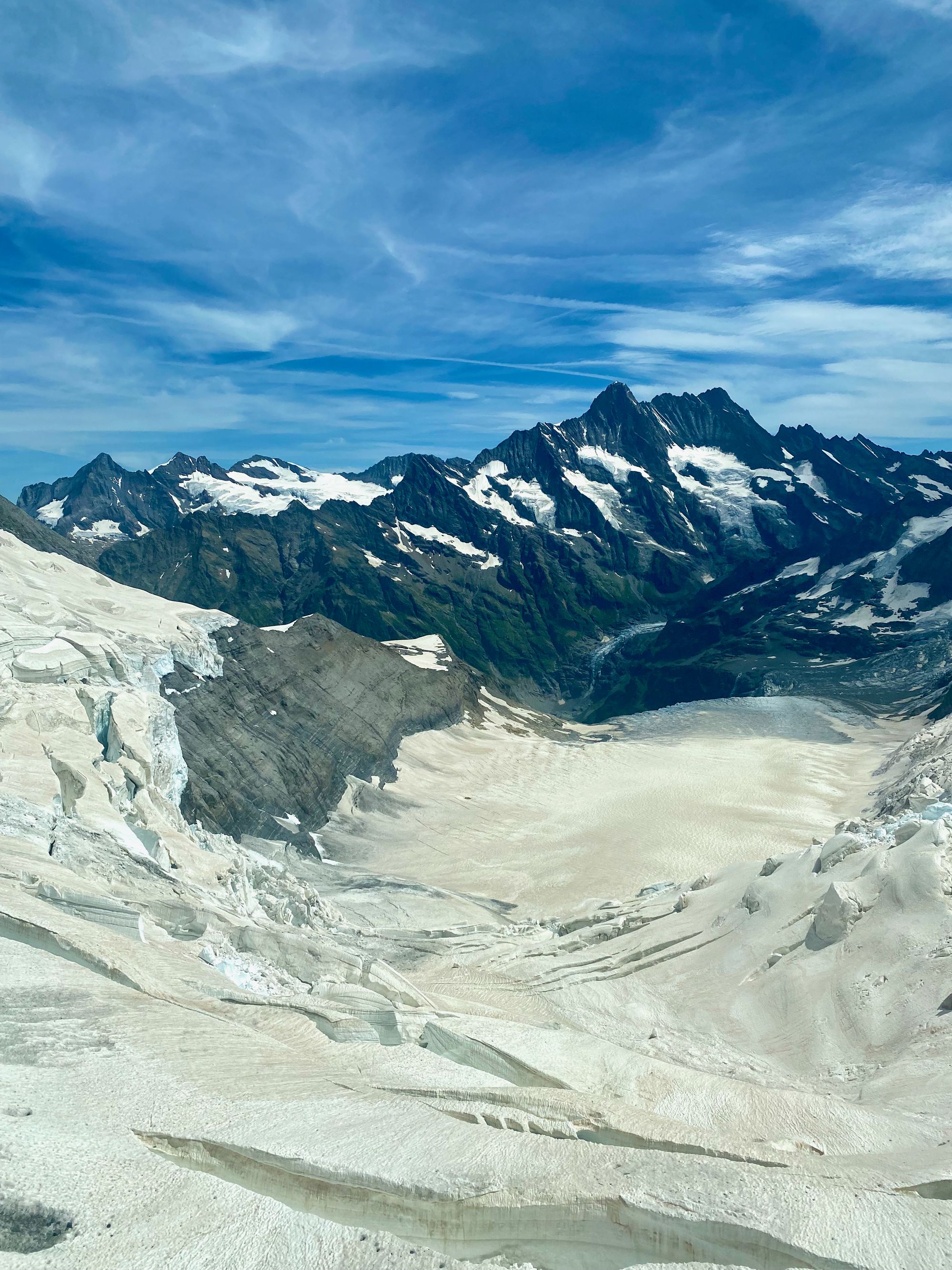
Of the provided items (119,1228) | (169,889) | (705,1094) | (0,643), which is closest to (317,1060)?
(119,1228)

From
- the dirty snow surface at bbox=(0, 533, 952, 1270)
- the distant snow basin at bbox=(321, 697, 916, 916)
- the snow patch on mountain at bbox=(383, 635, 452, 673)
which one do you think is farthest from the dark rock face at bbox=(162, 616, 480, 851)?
the dirty snow surface at bbox=(0, 533, 952, 1270)

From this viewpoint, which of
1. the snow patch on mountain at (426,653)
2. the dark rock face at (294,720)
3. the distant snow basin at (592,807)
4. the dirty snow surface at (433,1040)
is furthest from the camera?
the snow patch on mountain at (426,653)

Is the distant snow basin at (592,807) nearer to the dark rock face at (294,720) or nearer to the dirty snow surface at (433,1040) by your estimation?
the dirty snow surface at (433,1040)

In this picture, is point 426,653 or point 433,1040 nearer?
point 433,1040

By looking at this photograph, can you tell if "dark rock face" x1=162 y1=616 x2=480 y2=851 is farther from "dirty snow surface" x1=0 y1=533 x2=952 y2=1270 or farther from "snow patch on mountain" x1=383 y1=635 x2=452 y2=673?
"dirty snow surface" x1=0 y1=533 x2=952 y2=1270

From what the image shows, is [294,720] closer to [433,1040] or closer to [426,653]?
[426,653]

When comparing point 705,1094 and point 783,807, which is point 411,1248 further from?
point 783,807

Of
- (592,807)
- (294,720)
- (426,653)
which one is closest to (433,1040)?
(592,807)

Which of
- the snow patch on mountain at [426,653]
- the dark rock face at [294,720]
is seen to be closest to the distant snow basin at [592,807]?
the dark rock face at [294,720]
